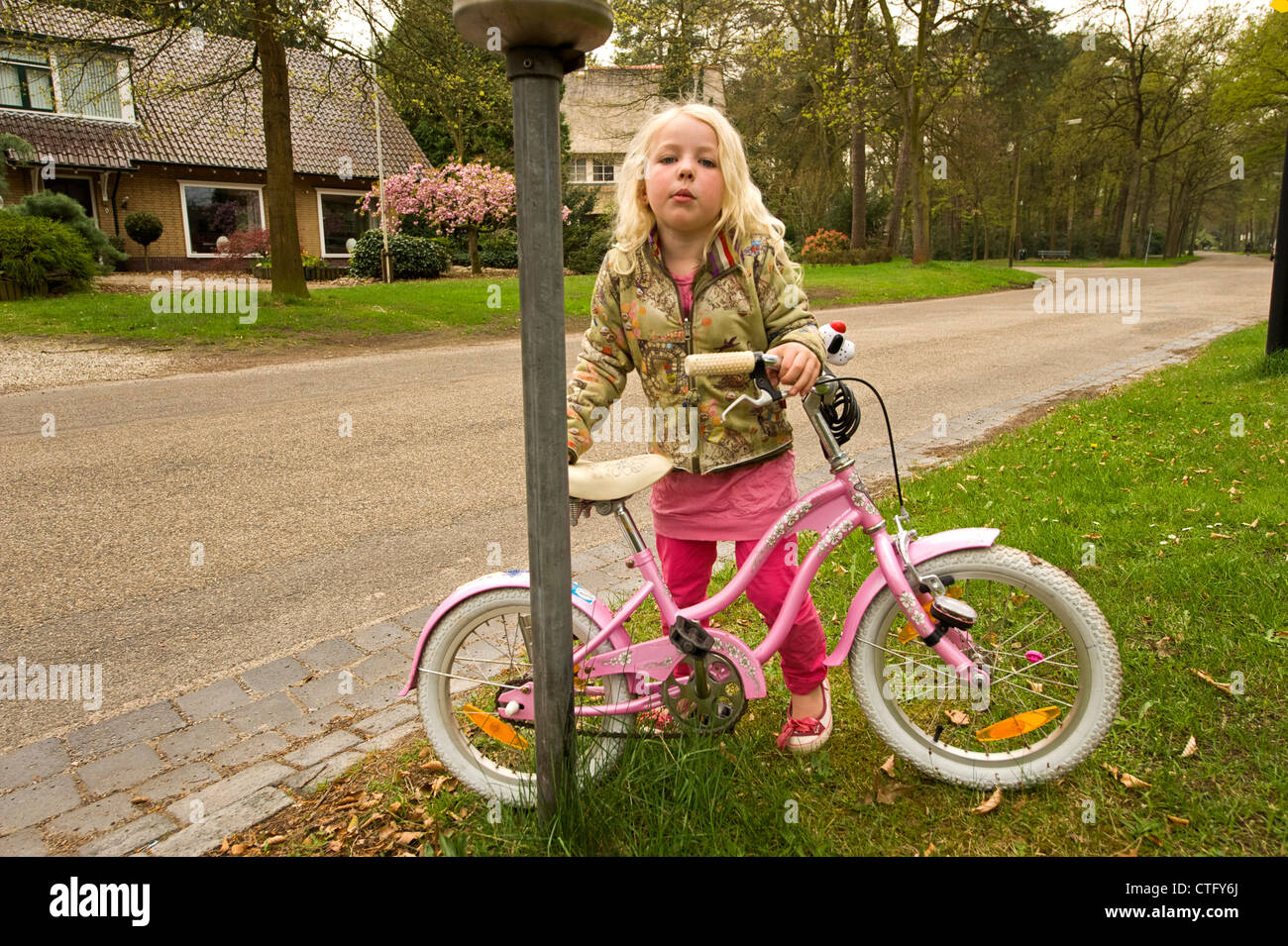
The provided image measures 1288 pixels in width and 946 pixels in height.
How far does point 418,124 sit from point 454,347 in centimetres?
2352

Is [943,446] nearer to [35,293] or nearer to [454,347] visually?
[454,347]

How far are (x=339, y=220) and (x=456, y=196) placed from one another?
23.7ft

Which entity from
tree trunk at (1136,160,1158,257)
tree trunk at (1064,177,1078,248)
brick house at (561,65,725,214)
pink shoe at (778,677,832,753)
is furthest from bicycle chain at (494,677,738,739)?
tree trunk at (1064,177,1078,248)

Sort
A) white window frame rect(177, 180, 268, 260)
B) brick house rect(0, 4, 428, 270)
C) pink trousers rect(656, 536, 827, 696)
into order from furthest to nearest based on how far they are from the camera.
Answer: white window frame rect(177, 180, 268, 260) → brick house rect(0, 4, 428, 270) → pink trousers rect(656, 536, 827, 696)

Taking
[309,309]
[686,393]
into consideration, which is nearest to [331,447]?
[686,393]

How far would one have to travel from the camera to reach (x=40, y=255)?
561 inches

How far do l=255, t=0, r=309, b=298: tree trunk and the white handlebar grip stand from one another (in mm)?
13692

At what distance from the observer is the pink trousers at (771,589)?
255 cm

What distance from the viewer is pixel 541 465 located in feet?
6.36

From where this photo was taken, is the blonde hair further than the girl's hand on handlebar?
Yes

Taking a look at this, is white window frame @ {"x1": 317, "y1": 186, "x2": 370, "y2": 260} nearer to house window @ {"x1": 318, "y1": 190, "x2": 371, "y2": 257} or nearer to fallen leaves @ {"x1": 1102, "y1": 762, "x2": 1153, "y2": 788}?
house window @ {"x1": 318, "y1": 190, "x2": 371, "y2": 257}

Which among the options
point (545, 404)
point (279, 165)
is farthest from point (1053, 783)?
point (279, 165)

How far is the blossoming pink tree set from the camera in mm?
24047
